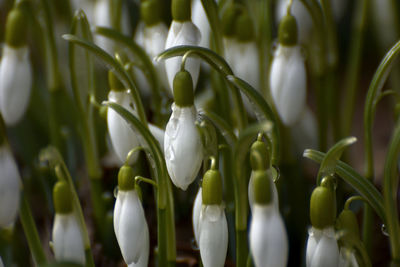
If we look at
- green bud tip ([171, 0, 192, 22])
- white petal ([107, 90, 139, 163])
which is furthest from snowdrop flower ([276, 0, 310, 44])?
white petal ([107, 90, 139, 163])

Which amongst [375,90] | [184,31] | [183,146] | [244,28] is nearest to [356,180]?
[375,90]

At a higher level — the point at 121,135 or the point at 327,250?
the point at 121,135

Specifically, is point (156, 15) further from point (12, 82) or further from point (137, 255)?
point (137, 255)

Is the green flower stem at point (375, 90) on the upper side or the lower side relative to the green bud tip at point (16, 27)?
lower

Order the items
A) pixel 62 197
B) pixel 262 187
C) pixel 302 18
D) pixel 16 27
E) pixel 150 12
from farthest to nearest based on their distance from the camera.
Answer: pixel 302 18
pixel 150 12
pixel 16 27
pixel 62 197
pixel 262 187

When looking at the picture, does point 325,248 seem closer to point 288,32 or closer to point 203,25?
point 288,32

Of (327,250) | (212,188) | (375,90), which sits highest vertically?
(375,90)

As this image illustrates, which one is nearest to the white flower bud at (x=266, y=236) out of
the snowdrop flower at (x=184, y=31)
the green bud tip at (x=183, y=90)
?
the green bud tip at (x=183, y=90)

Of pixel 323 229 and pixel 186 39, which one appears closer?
pixel 323 229

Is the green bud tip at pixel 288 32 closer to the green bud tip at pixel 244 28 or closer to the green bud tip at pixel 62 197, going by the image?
the green bud tip at pixel 244 28
